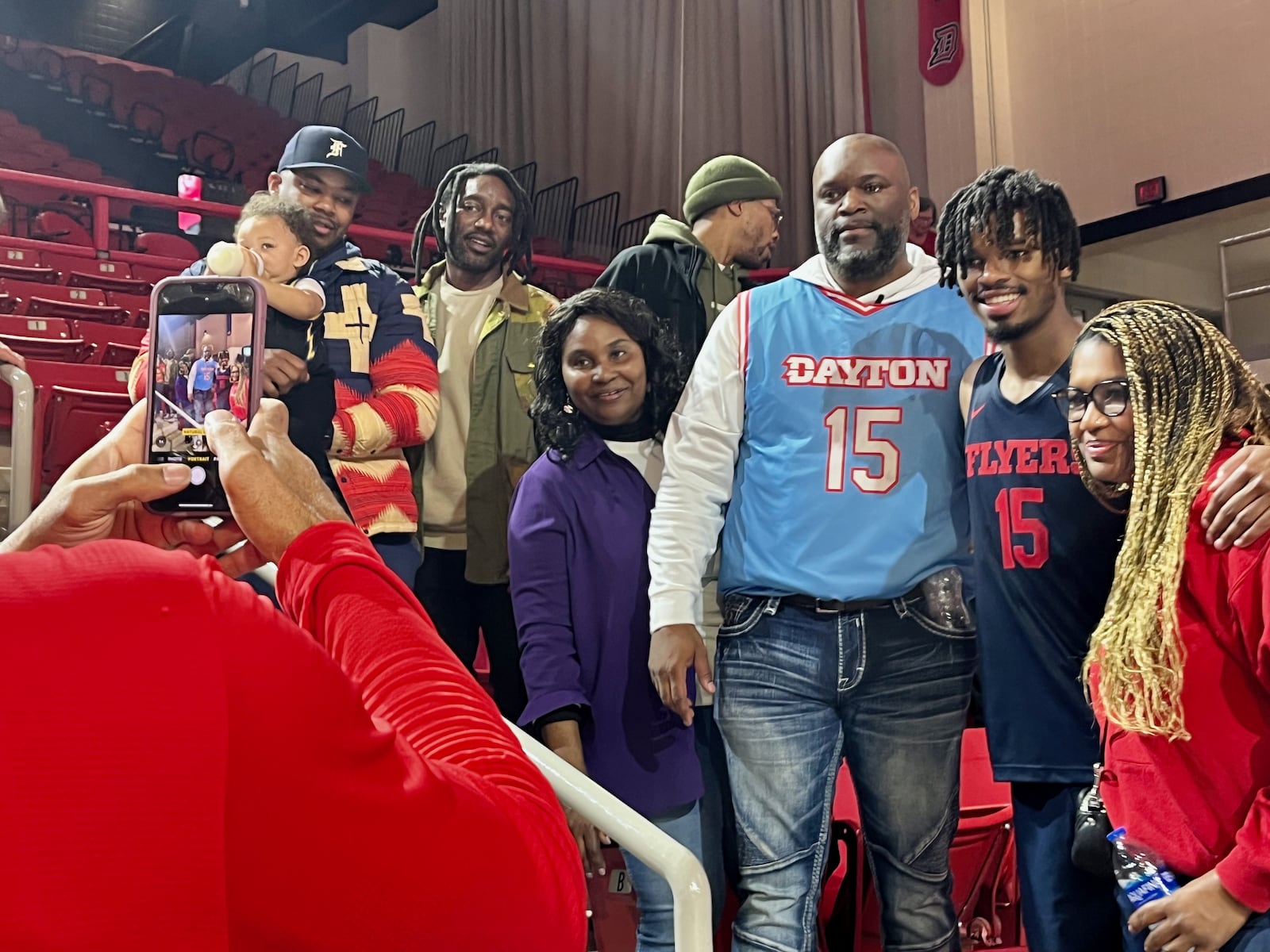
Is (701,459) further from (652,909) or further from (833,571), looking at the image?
(652,909)

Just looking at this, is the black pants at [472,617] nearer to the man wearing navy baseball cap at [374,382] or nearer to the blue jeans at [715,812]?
the man wearing navy baseball cap at [374,382]

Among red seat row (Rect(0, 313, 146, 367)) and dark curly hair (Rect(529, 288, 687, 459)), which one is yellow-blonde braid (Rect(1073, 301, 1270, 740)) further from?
red seat row (Rect(0, 313, 146, 367))

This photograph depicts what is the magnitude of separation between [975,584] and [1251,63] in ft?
20.2

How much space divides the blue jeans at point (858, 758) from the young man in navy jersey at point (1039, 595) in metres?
0.12

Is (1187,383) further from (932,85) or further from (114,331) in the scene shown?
(932,85)

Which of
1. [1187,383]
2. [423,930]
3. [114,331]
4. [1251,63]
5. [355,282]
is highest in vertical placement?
[1251,63]

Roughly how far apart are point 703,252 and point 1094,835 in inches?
67.9

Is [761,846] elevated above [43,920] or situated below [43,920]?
below

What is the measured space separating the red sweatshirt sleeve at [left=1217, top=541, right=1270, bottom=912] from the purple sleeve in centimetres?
101

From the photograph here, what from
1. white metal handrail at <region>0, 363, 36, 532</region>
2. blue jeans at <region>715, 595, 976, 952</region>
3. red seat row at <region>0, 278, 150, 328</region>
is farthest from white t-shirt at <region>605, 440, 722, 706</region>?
red seat row at <region>0, 278, 150, 328</region>

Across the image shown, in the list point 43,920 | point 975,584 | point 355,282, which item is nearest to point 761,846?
point 975,584

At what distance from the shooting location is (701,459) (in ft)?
7.18

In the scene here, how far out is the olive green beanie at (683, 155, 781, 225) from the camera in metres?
3.33

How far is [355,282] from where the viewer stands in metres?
2.64
